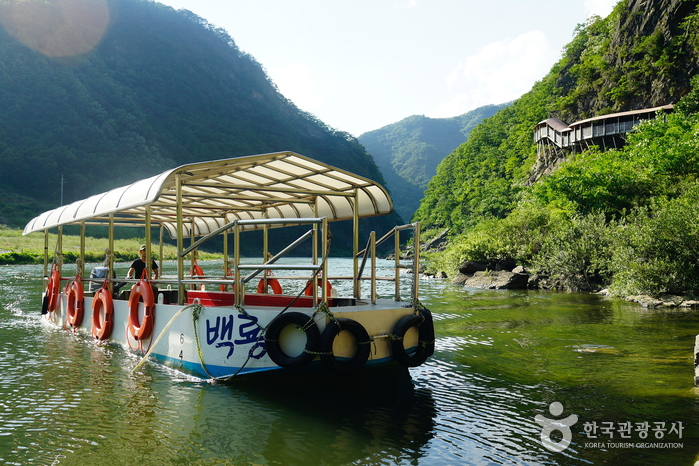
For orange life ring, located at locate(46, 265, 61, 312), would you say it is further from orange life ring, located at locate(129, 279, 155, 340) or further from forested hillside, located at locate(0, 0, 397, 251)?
forested hillside, located at locate(0, 0, 397, 251)

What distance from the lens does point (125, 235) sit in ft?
243

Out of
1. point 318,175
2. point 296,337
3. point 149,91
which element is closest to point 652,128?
point 318,175

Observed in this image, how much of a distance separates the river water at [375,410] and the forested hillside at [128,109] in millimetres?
75715

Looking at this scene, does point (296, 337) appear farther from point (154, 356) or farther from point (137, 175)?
point (137, 175)

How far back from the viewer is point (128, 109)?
419 ft

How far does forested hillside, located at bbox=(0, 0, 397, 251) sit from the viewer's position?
4038 inches

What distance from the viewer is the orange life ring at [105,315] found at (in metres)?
12.5

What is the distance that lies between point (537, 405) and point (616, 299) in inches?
697

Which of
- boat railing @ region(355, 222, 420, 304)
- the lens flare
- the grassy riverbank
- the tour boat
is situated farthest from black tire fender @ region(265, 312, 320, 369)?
the lens flare

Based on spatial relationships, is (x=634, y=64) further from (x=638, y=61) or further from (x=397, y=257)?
(x=397, y=257)

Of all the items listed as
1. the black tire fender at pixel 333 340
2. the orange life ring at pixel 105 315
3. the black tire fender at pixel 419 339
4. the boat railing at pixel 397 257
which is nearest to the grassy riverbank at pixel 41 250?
the orange life ring at pixel 105 315

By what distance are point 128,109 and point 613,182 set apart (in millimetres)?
118444

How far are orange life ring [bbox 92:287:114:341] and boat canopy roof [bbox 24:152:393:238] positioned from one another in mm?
1805

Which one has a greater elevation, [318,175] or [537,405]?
→ [318,175]
